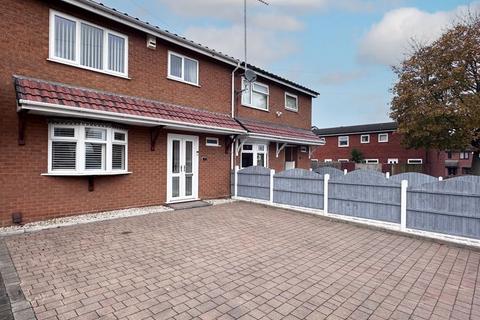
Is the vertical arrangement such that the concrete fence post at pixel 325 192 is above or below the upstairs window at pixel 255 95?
below

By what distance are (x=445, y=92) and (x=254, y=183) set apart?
55.4ft

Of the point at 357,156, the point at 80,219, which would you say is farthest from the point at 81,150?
the point at 357,156

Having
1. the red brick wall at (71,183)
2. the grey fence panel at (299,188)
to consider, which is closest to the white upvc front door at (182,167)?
the red brick wall at (71,183)

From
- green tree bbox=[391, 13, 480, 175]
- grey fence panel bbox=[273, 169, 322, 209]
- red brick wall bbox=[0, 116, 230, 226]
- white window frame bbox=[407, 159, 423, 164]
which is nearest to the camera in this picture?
red brick wall bbox=[0, 116, 230, 226]

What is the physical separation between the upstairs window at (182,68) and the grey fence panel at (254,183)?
3933 millimetres

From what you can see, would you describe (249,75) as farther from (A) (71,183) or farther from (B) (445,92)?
(B) (445,92)

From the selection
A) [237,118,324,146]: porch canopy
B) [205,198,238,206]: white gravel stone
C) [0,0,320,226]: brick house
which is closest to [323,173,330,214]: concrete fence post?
[205,198,238,206]: white gravel stone

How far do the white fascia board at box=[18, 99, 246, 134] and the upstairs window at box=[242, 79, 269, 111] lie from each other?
371 cm

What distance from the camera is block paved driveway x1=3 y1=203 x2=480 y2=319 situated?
3.38 m

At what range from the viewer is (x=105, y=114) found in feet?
23.9

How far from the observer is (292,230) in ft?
23.5

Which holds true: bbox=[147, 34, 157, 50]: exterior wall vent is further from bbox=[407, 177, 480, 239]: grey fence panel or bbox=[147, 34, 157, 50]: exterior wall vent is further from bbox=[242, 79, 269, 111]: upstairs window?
bbox=[407, 177, 480, 239]: grey fence panel

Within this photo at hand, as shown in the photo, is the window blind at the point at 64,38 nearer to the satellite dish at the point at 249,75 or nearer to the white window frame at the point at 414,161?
the satellite dish at the point at 249,75

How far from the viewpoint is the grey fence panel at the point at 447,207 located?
20.3 ft
